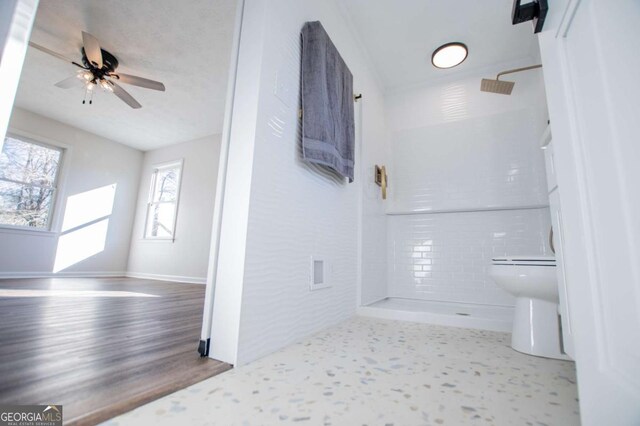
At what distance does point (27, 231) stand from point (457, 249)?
533cm

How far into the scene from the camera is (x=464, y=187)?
2.53 metres

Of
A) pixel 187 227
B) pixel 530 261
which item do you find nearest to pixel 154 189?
pixel 187 227

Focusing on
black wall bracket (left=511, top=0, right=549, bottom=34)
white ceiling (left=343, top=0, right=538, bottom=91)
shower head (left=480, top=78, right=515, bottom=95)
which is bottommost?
black wall bracket (left=511, top=0, right=549, bottom=34)

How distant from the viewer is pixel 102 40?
8.30 feet

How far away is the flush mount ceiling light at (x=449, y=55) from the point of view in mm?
2373

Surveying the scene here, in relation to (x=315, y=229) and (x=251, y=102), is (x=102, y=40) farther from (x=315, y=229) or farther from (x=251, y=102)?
(x=315, y=229)

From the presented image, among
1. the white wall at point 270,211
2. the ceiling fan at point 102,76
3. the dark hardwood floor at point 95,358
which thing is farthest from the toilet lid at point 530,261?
the ceiling fan at point 102,76

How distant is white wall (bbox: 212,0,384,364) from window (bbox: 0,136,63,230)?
4.46 metres

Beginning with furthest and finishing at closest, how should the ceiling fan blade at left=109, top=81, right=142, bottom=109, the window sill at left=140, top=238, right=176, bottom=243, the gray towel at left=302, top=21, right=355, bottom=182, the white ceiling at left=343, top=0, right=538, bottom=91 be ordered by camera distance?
the window sill at left=140, top=238, right=176, bottom=243 < the ceiling fan blade at left=109, top=81, right=142, bottom=109 < the white ceiling at left=343, top=0, right=538, bottom=91 < the gray towel at left=302, top=21, right=355, bottom=182

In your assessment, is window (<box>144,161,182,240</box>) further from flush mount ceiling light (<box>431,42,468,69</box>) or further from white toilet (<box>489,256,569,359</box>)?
white toilet (<box>489,256,569,359</box>)

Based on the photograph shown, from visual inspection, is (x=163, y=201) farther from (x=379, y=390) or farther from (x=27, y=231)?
(x=379, y=390)

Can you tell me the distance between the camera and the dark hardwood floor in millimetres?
651

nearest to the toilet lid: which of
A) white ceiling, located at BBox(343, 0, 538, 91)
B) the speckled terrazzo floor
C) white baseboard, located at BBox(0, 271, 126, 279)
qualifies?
the speckled terrazzo floor

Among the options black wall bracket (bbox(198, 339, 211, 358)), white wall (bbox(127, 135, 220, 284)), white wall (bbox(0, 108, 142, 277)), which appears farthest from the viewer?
white wall (bbox(127, 135, 220, 284))
